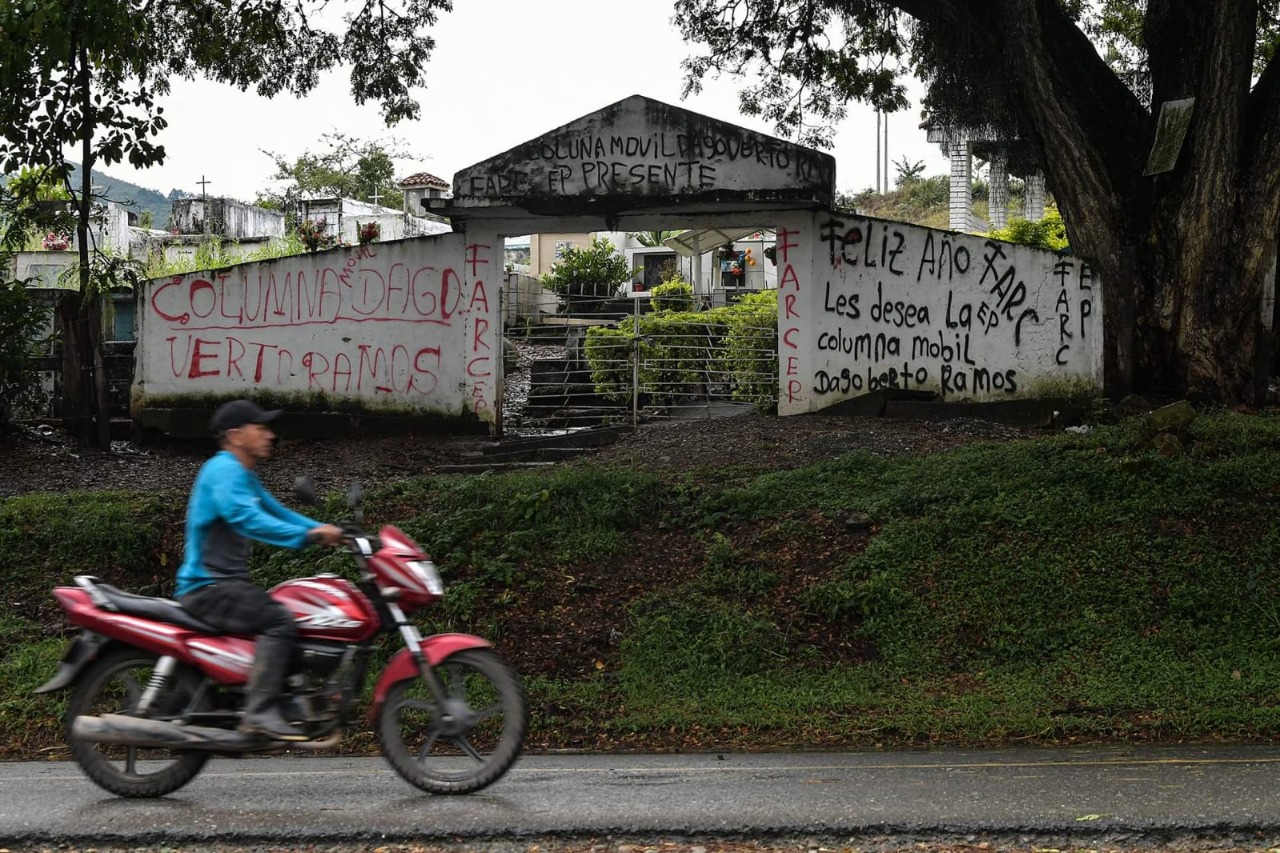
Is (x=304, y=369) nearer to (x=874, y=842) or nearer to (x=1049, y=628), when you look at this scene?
(x=1049, y=628)

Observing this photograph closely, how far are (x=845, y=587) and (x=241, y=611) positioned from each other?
4643 millimetres

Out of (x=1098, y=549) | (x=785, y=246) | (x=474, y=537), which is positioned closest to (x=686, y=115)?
(x=785, y=246)

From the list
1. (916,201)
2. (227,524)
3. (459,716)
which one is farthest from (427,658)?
(916,201)

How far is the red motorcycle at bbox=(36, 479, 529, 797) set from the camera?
16.7 feet

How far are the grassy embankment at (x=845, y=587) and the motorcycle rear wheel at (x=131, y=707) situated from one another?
2157 millimetres

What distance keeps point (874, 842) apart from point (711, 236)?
20899 millimetres

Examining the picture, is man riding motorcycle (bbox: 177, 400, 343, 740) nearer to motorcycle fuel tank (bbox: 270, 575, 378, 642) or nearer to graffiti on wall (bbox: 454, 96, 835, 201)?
motorcycle fuel tank (bbox: 270, 575, 378, 642)

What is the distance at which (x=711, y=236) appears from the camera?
25.0 m

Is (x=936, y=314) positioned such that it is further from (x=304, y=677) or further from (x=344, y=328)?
(x=304, y=677)

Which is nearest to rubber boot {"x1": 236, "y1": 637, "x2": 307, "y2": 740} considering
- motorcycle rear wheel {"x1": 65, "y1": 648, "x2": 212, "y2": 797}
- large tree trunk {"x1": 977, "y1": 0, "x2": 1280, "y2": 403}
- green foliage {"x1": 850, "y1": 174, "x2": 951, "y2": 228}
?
motorcycle rear wheel {"x1": 65, "y1": 648, "x2": 212, "y2": 797}

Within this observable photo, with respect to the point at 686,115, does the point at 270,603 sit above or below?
below

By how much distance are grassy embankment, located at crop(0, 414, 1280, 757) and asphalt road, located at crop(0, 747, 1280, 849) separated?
30.5 inches

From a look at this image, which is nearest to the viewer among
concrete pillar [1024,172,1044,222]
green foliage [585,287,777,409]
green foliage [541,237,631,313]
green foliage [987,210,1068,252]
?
green foliage [585,287,777,409]

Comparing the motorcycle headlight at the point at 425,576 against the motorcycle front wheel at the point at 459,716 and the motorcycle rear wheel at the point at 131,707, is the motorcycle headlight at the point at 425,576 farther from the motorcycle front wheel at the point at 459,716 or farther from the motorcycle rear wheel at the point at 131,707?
the motorcycle rear wheel at the point at 131,707
